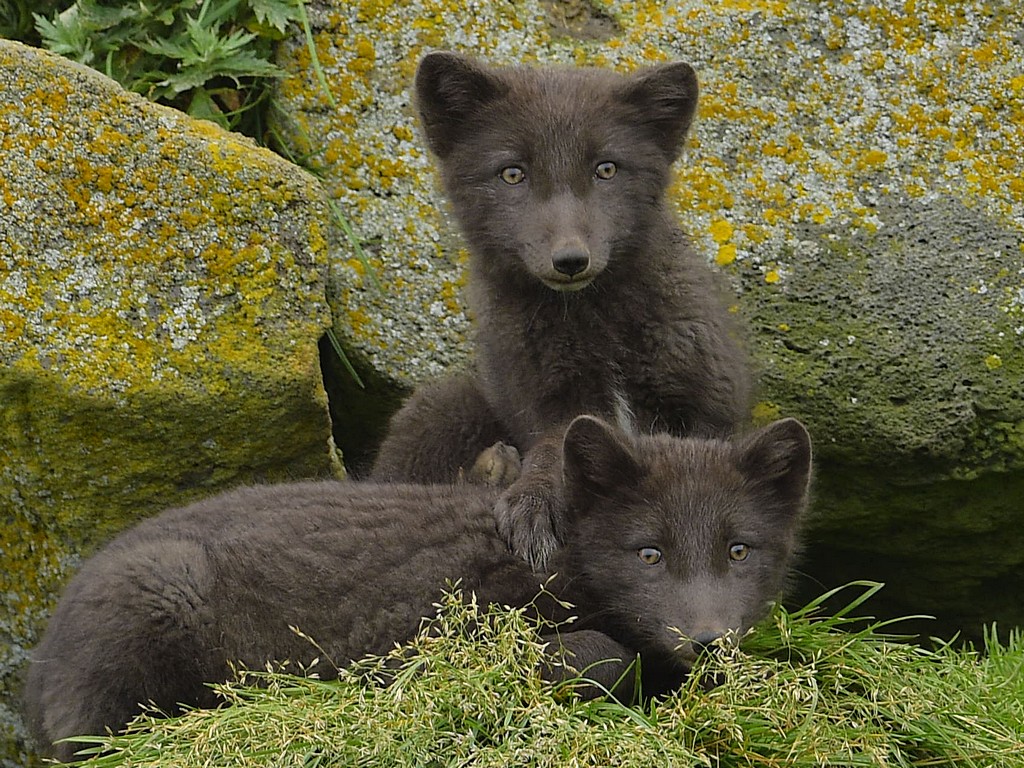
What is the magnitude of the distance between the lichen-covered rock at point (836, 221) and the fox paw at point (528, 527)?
4.79 feet

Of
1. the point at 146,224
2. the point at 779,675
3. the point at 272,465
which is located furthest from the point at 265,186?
the point at 779,675

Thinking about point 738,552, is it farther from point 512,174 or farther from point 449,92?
point 449,92

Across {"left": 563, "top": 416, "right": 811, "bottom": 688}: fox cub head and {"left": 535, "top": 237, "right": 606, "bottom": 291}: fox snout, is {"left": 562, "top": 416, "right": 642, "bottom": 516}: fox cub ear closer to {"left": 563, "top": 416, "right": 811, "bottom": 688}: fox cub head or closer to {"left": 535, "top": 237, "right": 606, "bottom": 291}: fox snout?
{"left": 563, "top": 416, "right": 811, "bottom": 688}: fox cub head

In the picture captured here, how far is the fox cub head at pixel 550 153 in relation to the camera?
5270mm

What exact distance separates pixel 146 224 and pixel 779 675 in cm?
283

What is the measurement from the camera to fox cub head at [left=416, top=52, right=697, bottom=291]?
5270mm

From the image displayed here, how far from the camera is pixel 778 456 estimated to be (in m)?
4.72

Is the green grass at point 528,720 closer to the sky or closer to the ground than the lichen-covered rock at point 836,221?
closer to the ground

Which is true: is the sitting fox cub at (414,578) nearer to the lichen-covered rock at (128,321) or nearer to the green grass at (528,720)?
the green grass at (528,720)

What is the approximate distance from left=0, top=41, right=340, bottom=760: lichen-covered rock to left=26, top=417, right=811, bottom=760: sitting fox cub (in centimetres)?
61

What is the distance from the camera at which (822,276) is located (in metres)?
→ 6.16

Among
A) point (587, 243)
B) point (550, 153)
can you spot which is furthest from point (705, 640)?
point (550, 153)

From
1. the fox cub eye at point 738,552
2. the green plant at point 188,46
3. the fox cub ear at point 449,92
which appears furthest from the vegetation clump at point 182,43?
the fox cub eye at point 738,552

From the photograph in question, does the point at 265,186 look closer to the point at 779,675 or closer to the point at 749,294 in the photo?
the point at 749,294
